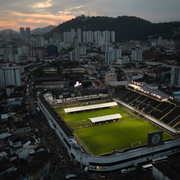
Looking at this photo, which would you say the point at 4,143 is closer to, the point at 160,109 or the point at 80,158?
the point at 80,158

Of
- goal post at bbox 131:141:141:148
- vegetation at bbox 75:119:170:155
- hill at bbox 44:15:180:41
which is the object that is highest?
hill at bbox 44:15:180:41

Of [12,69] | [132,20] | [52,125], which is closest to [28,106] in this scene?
[52,125]

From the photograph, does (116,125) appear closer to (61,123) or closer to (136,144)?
(136,144)

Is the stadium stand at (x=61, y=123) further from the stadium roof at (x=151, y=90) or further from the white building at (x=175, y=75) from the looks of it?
the white building at (x=175, y=75)

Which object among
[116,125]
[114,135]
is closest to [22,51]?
[116,125]

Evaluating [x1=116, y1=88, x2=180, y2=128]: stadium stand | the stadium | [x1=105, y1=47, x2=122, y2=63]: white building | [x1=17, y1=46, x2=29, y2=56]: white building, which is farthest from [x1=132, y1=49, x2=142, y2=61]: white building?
[x1=17, y1=46, x2=29, y2=56]: white building

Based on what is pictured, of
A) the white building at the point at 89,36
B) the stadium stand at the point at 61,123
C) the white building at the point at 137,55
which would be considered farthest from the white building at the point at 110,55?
the white building at the point at 89,36

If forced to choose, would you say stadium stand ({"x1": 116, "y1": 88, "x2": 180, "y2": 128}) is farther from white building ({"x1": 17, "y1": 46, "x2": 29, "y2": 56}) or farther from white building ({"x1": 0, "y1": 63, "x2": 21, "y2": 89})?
white building ({"x1": 17, "y1": 46, "x2": 29, "y2": 56})

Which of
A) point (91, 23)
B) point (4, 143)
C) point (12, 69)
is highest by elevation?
point (91, 23)
